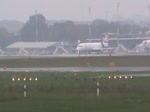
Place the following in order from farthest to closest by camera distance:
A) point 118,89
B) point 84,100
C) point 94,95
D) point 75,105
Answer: point 118,89 < point 94,95 < point 84,100 < point 75,105

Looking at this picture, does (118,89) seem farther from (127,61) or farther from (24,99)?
(127,61)

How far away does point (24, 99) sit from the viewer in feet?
97.5

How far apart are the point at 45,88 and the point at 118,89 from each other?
485cm

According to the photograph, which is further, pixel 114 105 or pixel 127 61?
pixel 127 61

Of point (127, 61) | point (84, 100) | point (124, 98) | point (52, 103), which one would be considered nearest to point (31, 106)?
point (52, 103)

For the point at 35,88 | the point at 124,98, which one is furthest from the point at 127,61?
the point at 124,98

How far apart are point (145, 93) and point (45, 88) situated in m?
7.28

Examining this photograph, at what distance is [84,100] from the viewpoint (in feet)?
94.4

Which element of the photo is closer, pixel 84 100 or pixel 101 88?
pixel 84 100

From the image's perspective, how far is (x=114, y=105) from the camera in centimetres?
2644

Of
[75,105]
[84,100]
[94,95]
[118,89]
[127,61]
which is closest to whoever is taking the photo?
[75,105]

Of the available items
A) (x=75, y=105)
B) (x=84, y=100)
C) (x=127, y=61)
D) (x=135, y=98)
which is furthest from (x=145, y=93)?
(x=127, y=61)

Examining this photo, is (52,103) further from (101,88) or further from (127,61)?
(127,61)

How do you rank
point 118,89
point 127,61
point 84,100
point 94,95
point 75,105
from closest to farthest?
1. point 75,105
2. point 84,100
3. point 94,95
4. point 118,89
5. point 127,61
